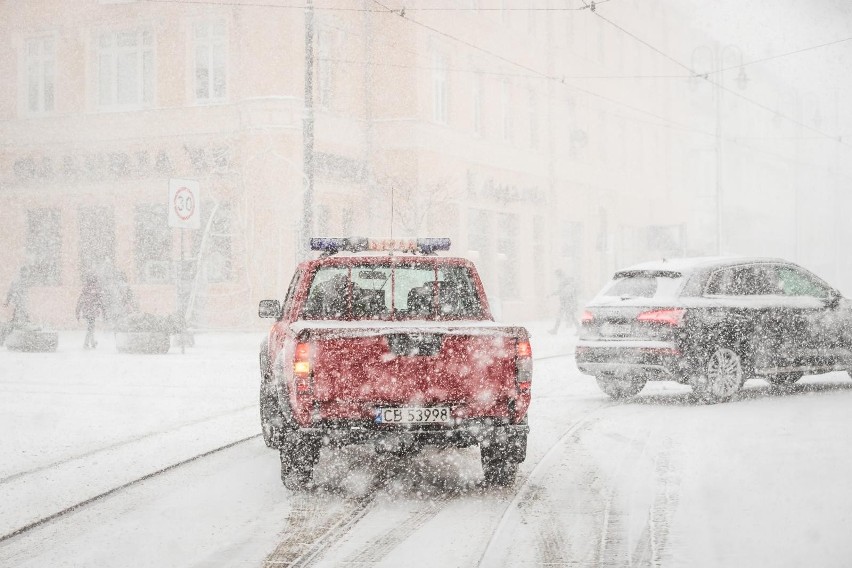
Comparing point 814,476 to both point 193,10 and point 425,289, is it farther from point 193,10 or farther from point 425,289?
point 193,10

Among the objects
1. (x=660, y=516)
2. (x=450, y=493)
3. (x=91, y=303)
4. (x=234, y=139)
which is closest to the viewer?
(x=660, y=516)

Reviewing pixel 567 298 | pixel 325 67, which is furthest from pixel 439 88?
pixel 567 298

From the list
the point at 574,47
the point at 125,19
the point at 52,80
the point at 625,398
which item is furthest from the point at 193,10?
the point at 625,398

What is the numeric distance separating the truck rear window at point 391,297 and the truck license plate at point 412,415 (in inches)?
39.0

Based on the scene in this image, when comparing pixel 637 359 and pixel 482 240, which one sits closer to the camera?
pixel 637 359

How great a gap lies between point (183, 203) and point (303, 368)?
43.7 feet

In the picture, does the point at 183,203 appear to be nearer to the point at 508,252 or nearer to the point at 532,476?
the point at 532,476

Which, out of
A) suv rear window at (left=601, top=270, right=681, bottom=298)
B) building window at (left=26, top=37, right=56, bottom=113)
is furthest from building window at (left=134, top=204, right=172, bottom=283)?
suv rear window at (left=601, top=270, right=681, bottom=298)

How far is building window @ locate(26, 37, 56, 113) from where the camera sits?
32.5 metres

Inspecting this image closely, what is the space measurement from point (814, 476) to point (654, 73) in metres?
44.6

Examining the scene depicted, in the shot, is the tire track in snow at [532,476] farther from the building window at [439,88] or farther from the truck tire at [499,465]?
the building window at [439,88]

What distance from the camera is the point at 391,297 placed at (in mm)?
7980

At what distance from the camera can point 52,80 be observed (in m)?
32.5

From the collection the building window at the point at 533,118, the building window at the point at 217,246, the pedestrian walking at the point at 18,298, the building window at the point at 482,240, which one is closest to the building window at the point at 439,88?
the building window at the point at 482,240
